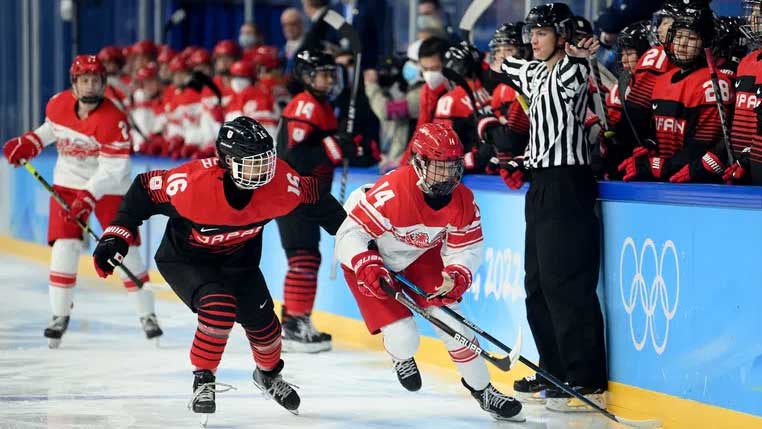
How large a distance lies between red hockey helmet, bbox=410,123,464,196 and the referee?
0.60m

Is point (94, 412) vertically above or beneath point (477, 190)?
beneath

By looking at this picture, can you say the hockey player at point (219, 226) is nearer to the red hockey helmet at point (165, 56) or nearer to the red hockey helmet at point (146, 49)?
the red hockey helmet at point (165, 56)

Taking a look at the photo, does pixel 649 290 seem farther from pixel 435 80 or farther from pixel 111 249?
pixel 435 80

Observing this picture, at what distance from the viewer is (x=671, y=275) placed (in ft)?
17.8

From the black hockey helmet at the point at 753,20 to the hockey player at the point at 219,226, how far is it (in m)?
1.60

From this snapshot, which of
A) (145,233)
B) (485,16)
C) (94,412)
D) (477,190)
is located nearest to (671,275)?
(477,190)

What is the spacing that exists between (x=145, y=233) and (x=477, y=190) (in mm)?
4214

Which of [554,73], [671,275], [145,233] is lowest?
[145,233]

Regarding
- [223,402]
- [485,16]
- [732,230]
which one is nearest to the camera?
[732,230]

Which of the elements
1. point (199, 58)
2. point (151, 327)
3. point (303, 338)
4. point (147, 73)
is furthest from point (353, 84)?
point (147, 73)

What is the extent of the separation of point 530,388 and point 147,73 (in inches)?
249

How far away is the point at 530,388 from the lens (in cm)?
602

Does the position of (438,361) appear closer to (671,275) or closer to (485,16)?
(671,275)

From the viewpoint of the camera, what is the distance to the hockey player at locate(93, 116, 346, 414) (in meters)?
5.16
